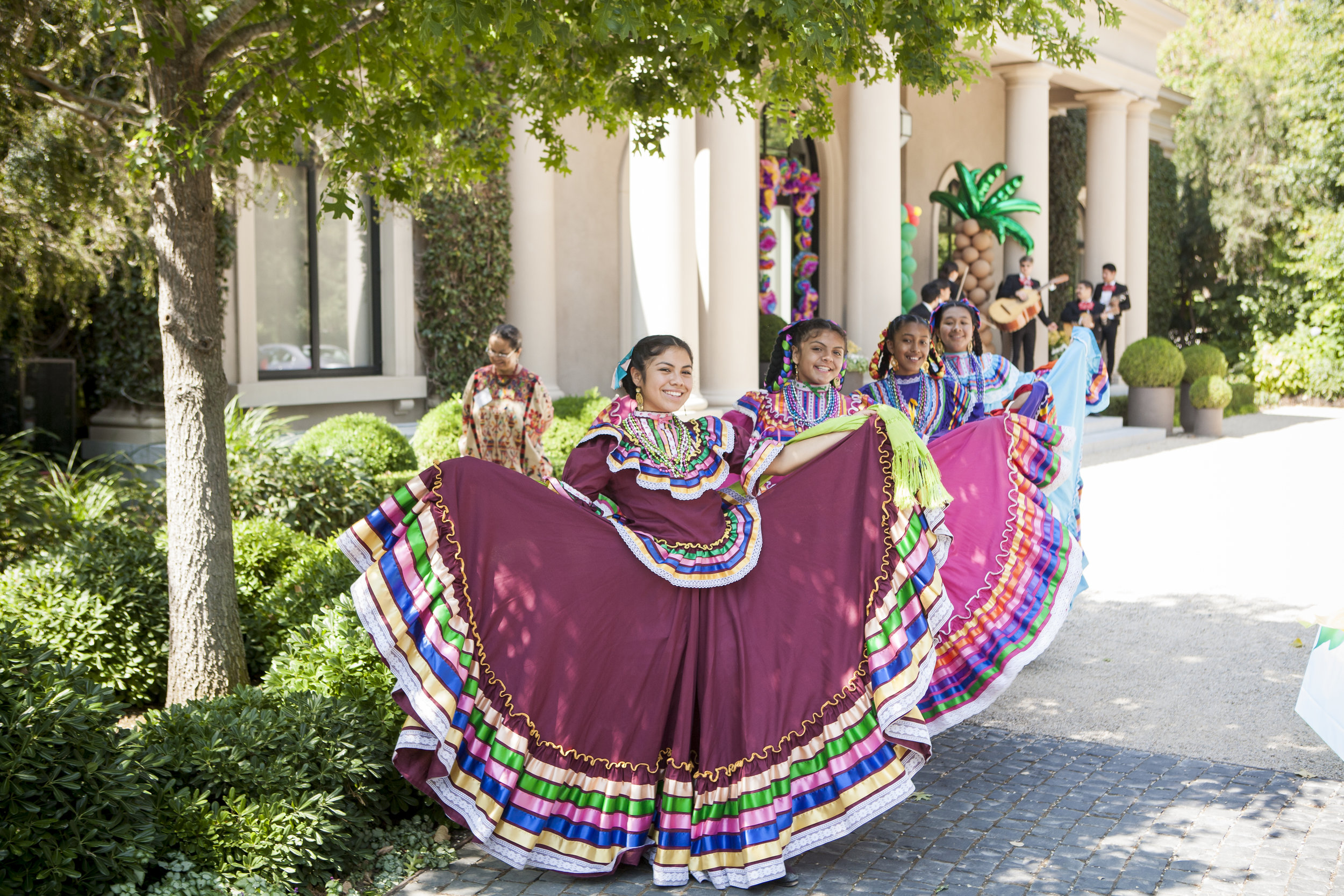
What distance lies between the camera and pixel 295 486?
25.3 feet

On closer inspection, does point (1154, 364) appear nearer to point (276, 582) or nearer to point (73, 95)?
point (276, 582)

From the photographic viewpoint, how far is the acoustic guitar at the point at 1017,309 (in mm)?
16797

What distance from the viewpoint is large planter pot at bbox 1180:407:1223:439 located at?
60.1ft

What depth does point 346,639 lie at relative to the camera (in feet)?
15.5

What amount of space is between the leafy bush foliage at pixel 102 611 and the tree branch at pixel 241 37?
249 cm

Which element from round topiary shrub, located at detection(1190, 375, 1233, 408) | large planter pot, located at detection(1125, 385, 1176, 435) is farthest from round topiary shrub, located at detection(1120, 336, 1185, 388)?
round topiary shrub, located at detection(1190, 375, 1233, 408)

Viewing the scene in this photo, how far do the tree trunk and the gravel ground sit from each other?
3.51 m

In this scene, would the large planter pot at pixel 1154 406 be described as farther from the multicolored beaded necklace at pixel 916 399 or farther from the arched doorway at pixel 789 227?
the multicolored beaded necklace at pixel 916 399

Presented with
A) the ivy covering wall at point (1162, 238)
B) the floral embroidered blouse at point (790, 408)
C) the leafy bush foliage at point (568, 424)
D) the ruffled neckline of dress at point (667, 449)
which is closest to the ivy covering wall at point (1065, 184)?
the ivy covering wall at point (1162, 238)

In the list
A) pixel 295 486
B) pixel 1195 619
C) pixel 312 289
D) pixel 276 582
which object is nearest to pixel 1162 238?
pixel 312 289

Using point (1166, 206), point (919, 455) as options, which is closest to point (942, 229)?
point (1166, 206)

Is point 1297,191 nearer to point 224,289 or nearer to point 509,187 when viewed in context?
point 509,187

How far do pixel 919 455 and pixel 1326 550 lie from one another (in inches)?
281

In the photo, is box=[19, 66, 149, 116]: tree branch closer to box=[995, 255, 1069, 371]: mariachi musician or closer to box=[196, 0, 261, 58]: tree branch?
box=[196, 0, 261, 58]: tree branch
